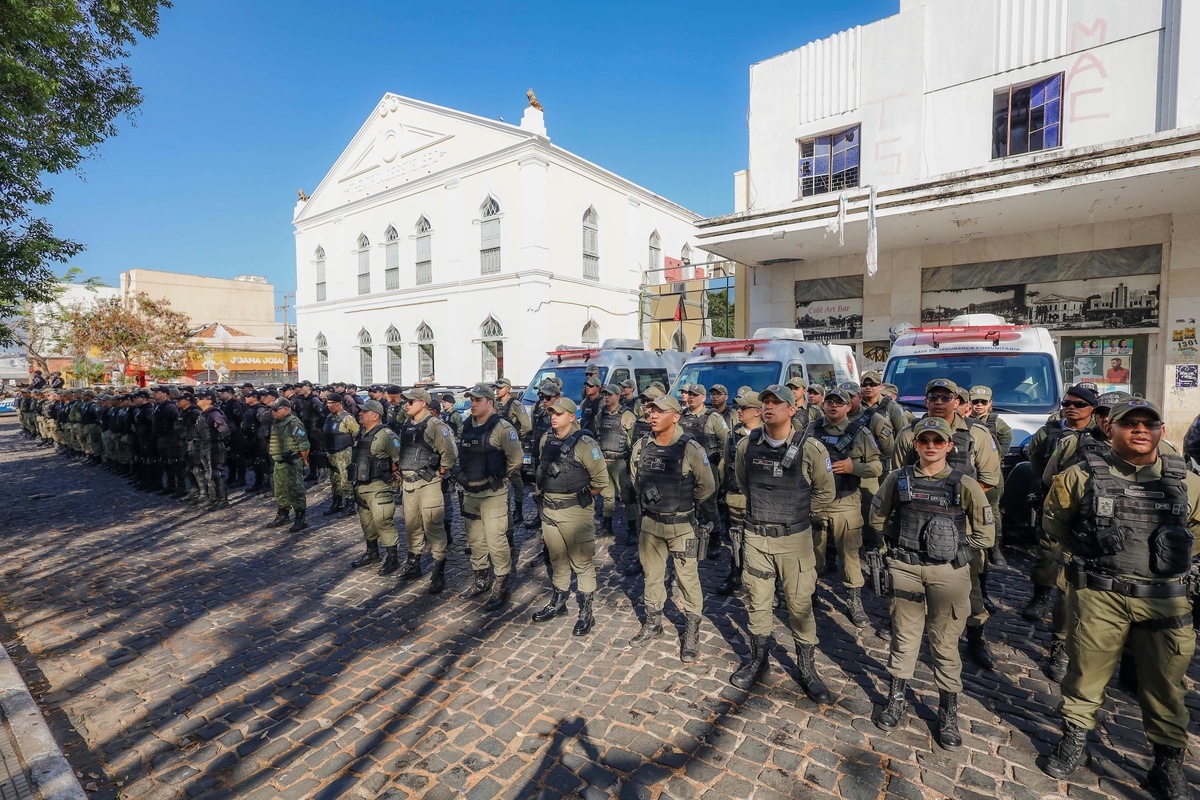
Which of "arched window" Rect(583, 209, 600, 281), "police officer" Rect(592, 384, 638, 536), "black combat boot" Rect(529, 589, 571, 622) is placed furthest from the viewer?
"arched window" Rect(583, 209, 600, 281)

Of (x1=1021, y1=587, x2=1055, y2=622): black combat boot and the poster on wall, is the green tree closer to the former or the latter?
(x1=1021, y1=587, x2=1055, y2=622): black combat boot

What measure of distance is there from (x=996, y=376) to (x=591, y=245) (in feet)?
56.7

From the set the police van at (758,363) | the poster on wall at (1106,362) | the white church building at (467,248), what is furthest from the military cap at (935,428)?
the white church building at (467,248)

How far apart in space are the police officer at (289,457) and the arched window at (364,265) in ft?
64.0

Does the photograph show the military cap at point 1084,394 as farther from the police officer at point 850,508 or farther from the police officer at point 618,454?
the police officer at point 618,454

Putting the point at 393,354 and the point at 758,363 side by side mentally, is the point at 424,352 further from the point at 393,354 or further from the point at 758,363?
the point at 758,363

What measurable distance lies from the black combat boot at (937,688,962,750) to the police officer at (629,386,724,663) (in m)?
1.60

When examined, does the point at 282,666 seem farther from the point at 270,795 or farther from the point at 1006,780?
the point at 1006,780

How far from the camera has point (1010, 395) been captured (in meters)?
6.83

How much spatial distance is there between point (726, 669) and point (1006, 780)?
1669 mm

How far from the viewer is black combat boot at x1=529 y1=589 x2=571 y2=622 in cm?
492

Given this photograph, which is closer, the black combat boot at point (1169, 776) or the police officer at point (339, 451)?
the black combat boot at point (1169, 776)

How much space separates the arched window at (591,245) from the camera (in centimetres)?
2202

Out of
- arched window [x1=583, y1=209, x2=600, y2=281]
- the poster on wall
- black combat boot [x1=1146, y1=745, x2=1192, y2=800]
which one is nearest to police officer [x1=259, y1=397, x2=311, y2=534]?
black combat boot [x1=1146, y1=745, x2=1192, y2=800]
